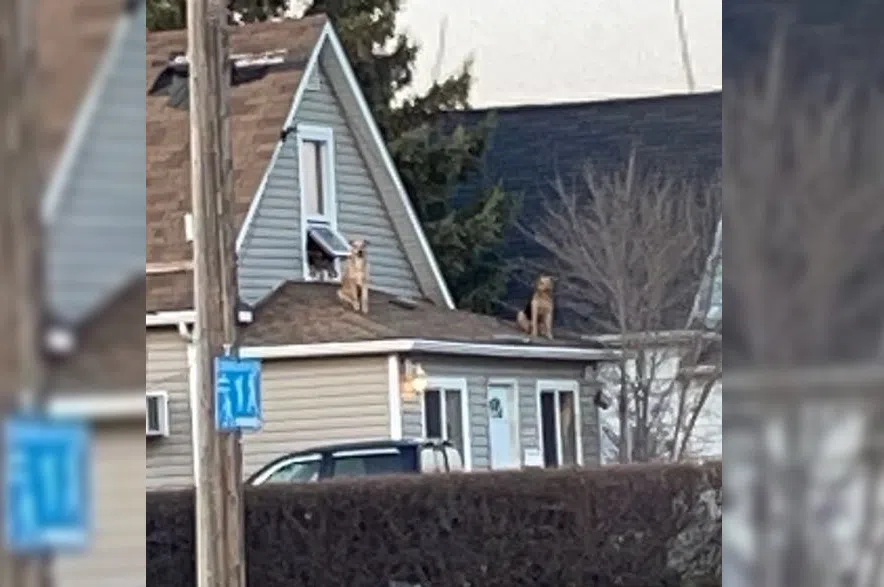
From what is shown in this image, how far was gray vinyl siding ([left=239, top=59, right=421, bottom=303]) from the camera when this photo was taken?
45.2ft

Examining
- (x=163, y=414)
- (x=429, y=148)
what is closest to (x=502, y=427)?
(x=429, y=148)

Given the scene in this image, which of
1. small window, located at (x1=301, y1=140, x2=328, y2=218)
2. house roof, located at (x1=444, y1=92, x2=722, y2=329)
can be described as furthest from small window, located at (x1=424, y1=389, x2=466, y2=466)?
house roof, located at (x1=444, y1=92, x2=722, y2=329)

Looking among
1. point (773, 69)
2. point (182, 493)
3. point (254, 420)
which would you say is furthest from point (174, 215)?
point (773, 69)

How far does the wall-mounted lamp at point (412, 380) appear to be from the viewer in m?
13.2

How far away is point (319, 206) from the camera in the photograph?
47.1 ft

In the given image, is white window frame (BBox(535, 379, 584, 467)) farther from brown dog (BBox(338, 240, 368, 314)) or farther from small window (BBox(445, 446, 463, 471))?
small window (BBox(445, 446, 463, 471))

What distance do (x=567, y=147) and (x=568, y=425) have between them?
→ 3175mm

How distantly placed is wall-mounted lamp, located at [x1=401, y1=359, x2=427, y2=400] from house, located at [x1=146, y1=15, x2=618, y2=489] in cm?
1

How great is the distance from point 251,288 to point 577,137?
4631 millimetres

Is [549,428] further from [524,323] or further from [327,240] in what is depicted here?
[327,240]

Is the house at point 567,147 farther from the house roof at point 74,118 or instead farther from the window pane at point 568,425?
the house roof at point 74,118

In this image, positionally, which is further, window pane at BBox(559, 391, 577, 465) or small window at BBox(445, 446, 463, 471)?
window pane at BBox(559, 391, 577, 465)

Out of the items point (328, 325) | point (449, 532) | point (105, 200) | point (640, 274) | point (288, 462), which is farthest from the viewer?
point (640, 274)

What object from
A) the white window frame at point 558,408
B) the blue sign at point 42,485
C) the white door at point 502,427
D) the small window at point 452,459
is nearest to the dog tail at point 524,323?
the white window frame at point 558,408
